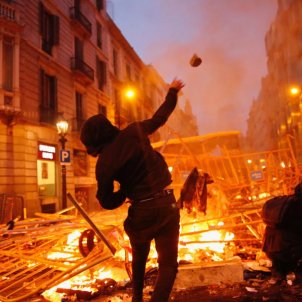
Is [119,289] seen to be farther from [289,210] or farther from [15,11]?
[15,11]

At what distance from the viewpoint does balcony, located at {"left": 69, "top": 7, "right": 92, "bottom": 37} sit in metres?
19.8

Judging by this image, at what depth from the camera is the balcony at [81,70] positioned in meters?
19.3

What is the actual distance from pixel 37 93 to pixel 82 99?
5.35 metres

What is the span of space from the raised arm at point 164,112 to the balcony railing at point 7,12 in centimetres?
1362

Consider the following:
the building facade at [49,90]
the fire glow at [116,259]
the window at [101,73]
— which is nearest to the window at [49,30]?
the building facade at [49,90]

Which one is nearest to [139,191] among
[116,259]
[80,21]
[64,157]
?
[116,259]

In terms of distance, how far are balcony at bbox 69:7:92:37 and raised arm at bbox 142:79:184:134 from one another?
749 inches

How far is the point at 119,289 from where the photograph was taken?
12.9 ft

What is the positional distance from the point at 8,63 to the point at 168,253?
1418 centimetres

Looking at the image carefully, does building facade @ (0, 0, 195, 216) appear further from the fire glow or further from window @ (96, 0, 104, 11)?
the fire glow

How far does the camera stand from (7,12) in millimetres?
14016

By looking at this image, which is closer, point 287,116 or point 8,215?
point 8,215

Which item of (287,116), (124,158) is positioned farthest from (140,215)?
(287,116)

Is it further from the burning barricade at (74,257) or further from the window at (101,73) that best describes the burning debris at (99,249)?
the window at (101,73)
